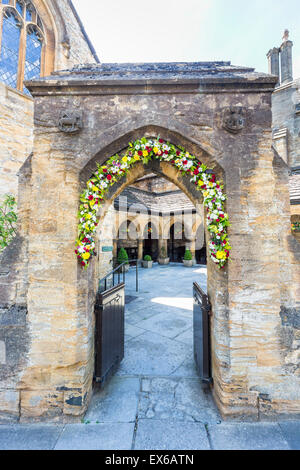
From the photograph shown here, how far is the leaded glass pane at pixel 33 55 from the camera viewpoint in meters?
6.78

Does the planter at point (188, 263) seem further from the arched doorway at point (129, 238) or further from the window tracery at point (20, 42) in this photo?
the window tracery at point (20, 42)

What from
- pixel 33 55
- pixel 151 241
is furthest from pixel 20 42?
pixel 151 241

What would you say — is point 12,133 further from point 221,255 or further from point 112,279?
point 221,255

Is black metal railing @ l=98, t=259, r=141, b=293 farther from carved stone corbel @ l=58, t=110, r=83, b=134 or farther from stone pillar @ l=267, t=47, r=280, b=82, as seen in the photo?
stone pillar @ l=267, t=47, r=280, b=82

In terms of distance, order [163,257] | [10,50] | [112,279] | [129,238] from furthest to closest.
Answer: [163,257], [129,238], [10,50], [112,279]

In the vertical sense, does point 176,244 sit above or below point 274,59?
below

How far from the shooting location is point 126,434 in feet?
6.86

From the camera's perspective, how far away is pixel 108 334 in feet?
9.49

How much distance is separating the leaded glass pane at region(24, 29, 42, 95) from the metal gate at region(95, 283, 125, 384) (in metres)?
8.14

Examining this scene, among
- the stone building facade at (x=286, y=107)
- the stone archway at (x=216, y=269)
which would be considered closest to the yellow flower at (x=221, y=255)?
the stone archway at (x=216, y=269)

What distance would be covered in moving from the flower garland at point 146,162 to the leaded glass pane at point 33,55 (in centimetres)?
709

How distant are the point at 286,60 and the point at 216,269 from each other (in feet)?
63.7

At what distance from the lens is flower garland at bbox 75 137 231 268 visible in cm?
242
